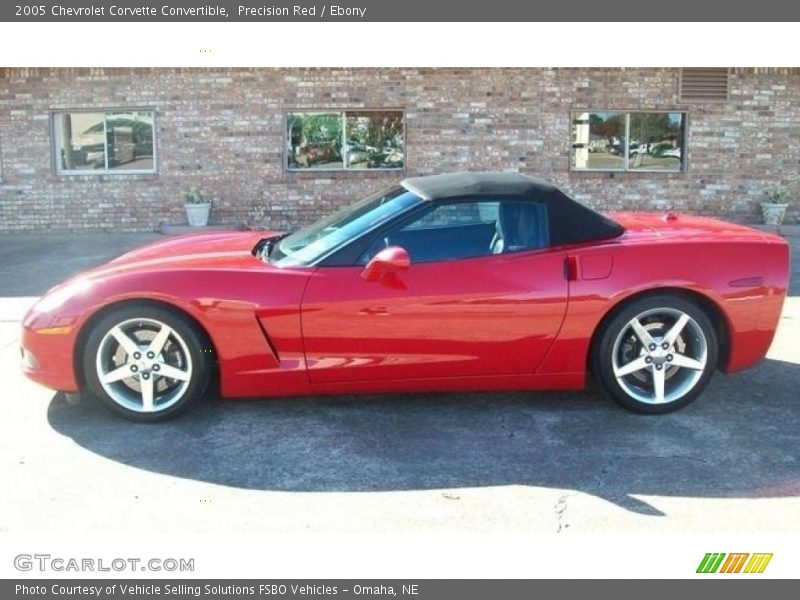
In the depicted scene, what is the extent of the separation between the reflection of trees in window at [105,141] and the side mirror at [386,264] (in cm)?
973

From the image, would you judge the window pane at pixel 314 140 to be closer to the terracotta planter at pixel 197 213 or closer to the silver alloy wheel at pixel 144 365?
the terracotta planter at pixel 197 213

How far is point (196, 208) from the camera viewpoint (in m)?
12.8

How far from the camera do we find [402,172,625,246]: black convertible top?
15.4 feet

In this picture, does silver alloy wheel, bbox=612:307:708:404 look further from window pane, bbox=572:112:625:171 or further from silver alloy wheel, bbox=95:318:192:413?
window pane, bbox=572:112:625:171

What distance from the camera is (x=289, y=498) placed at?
3709mm

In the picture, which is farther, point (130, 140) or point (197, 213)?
point (130, 140)

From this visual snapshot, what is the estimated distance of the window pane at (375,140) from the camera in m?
13.1

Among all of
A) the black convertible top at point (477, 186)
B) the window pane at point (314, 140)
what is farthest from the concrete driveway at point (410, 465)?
the window pane at point (314, 140)

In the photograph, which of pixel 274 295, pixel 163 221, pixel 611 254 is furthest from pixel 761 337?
pixel 163 221

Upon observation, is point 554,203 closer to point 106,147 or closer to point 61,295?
point 61,295

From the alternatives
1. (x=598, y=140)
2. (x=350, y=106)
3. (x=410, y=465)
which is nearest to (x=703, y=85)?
(x=598, y=140)

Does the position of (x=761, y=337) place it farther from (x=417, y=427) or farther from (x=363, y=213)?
(x=363, y=213)

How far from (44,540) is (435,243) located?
95.9 inches

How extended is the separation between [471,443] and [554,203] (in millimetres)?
1449
